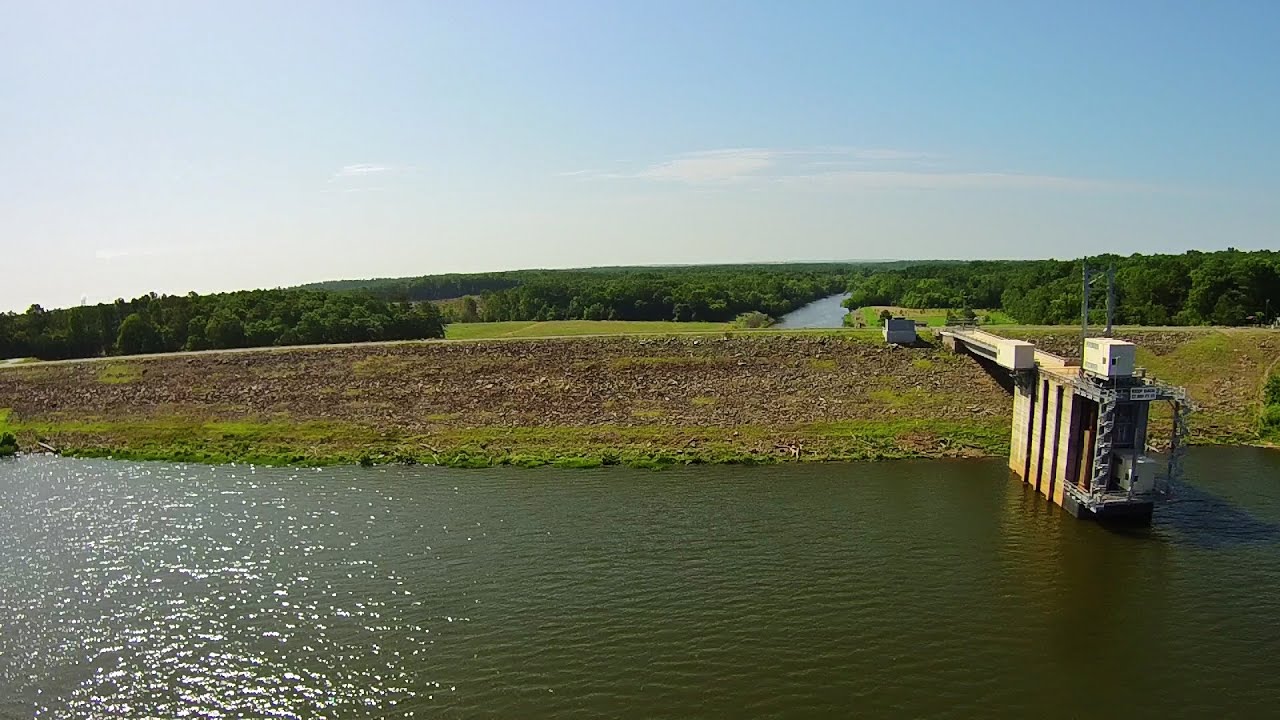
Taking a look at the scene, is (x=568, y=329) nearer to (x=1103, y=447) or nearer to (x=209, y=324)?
(x=209, y=324)

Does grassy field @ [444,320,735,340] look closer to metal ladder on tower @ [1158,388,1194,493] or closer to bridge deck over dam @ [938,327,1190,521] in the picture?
bridge deck over dam @ [938,327,1190,521]

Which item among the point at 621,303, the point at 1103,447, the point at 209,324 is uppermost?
the point at 621,303

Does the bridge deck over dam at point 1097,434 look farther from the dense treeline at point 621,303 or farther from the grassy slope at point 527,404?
the dense treeline at point 621,303

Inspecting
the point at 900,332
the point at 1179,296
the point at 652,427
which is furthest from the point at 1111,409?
the point at 1179,296

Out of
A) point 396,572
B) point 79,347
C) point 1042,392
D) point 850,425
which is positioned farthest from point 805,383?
point 79,347

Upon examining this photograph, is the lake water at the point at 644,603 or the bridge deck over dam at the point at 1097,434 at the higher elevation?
the bridge deck over dam at the point at 1097,434

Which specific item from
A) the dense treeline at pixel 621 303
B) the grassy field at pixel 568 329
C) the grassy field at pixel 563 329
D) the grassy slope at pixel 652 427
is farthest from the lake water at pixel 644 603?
the dense treeline at pixel 621 303
